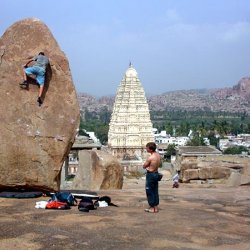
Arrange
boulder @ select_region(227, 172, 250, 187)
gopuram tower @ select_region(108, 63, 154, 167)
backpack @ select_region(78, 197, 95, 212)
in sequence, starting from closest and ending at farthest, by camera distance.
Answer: backpack @ select_region(78, 197, 95, 212) < boulder @ select_region(227, 172, 250, 187) < gopuram tower @ select_region(108, 63, 154, 167)

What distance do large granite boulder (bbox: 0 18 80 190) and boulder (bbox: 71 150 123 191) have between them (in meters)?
5.19

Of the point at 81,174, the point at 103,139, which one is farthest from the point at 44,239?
the point at 103,139

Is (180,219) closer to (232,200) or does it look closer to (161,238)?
(161,238)

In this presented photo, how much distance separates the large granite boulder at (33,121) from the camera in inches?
359

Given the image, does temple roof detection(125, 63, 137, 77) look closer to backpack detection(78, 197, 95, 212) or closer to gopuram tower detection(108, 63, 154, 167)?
gopuram tower detection(108, 63, 154, 167)

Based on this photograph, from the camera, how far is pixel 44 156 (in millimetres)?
9180

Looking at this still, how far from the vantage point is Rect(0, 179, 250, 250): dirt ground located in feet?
19.9

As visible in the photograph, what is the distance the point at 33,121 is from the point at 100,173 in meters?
5.63

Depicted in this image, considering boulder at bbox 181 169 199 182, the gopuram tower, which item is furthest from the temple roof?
boulder at bbox 181 169 199 182

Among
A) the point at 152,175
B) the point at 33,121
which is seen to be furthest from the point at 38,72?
the point at 152,175

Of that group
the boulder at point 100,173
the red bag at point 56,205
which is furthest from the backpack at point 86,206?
the boulder at point 100,173

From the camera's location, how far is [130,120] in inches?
3051

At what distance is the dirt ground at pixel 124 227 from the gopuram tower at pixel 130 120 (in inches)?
2664

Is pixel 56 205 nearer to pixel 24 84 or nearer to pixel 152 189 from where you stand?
pixel 152 189
